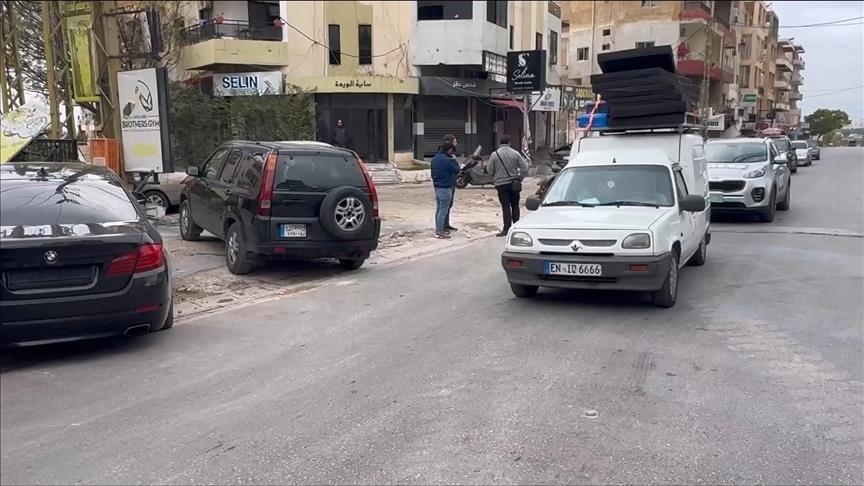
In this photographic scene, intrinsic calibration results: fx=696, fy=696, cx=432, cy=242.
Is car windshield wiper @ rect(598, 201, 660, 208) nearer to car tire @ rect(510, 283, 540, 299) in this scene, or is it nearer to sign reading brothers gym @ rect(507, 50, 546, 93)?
car tire @ rect(510, 283, 540, 299)

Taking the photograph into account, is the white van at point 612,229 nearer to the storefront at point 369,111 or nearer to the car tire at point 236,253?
the car tire at point 236,253

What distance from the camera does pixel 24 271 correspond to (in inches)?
195

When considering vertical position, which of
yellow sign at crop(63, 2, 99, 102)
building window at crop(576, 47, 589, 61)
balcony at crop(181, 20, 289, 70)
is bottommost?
yellow sign at crop(63, 2, 99, 102)

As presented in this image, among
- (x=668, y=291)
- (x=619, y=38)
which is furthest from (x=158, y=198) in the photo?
(x=619, y=38)

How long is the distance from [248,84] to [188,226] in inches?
711

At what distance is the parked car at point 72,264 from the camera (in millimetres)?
4953

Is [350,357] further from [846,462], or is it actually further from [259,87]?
[259,87]

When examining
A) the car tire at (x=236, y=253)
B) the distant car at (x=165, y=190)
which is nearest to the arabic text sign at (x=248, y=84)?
the distant car at (x=165, y=190)

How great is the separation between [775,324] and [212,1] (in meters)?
29.6

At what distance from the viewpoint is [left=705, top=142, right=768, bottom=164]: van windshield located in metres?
15.1

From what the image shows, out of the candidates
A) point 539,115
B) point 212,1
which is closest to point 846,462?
point 212,1

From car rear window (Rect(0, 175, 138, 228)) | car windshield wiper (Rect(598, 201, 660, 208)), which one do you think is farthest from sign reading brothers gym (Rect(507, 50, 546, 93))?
car rear window (Rect(0, 175, 138, 228))

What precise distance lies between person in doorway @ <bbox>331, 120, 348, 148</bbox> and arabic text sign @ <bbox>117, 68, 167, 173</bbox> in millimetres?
14065

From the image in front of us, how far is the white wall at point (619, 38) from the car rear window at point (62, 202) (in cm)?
4556
